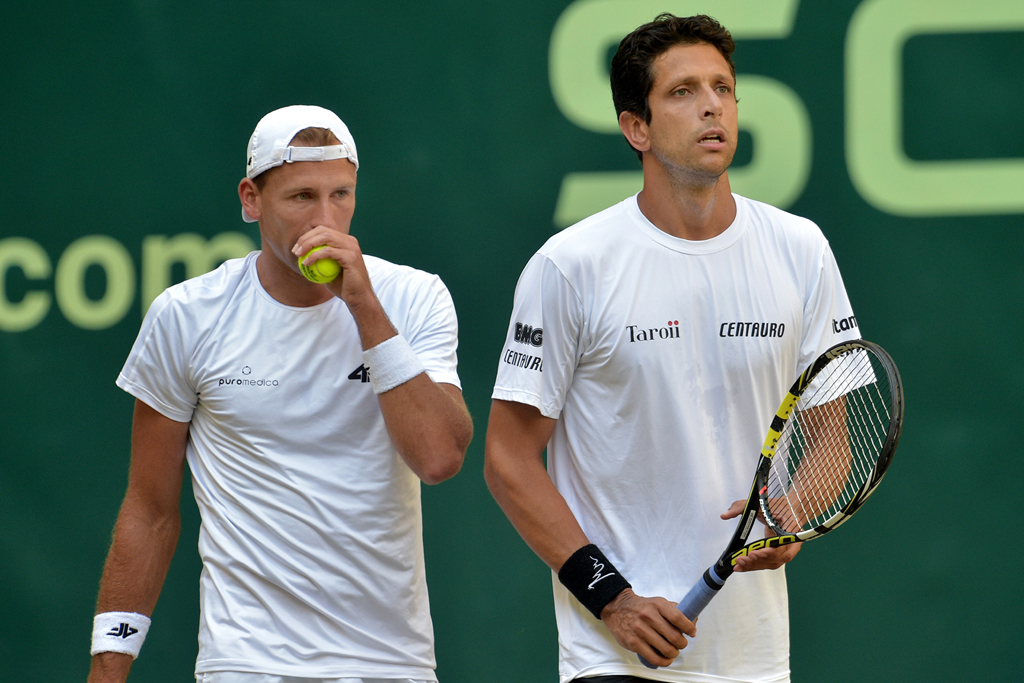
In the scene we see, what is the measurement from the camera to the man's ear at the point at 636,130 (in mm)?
2682

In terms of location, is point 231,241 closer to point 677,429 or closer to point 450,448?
point 450,448

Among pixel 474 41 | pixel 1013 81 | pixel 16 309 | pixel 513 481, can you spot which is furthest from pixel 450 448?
pixel 1013 81

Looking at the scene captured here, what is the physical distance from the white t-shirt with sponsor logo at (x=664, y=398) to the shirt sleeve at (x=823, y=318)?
1cm

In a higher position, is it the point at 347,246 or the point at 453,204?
the point at 453,204

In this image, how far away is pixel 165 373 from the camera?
276 centimetres

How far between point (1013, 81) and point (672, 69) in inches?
73.8

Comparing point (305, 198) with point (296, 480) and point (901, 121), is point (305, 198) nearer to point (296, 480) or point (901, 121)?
point (296, 480)

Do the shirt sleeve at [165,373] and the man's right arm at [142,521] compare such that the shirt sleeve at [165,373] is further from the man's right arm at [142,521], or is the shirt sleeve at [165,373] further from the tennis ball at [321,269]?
the tennis ball at [321,269]

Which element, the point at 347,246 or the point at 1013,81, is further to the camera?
the point at 1013,81

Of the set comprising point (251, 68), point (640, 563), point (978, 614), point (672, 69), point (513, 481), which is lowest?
point (978, 614)

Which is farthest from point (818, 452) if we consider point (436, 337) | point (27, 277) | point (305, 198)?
point (27, 277)

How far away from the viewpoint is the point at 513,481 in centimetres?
255

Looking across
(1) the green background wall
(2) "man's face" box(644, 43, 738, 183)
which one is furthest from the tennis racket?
(1) the green background wall

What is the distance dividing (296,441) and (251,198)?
0.61 m
